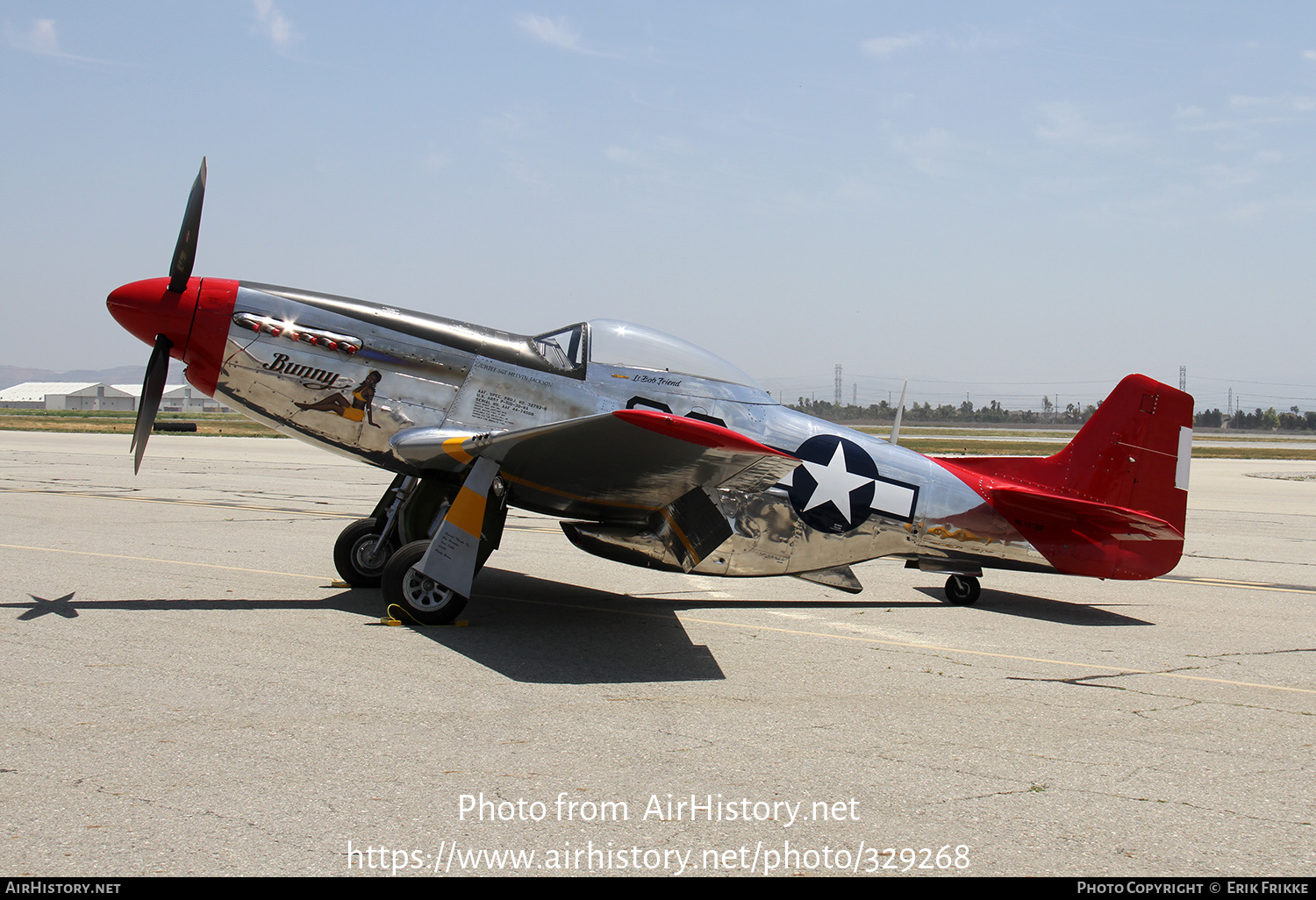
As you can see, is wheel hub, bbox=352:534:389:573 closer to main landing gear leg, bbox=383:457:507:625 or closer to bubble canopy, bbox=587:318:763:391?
main landing gear leg, bbox=383:457:507:625

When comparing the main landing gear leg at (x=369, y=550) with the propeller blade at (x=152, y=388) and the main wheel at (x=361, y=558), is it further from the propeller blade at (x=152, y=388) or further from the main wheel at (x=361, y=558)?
the propeller blade at (x=152, y=388)

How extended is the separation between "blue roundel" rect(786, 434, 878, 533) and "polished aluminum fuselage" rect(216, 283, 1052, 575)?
0.05 meters

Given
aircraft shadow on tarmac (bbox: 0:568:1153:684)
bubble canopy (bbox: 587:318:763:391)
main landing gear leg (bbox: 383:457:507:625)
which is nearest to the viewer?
aircraft shadow on tarmac (bbox: 0:568:1153:684)

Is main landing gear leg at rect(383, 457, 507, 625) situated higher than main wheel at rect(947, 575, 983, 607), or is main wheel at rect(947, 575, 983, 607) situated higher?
main landing gear leg at rect(383, 457, 507, 625)

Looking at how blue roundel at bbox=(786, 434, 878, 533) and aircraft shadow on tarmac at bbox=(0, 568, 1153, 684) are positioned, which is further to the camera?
blue roundel at bbox=(786, 434, 878, 533)

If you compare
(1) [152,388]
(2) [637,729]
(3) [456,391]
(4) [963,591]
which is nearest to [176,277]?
(1) [152,388]

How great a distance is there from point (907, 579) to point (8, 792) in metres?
8.76

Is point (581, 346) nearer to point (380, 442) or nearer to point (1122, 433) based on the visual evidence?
point (380, 442)

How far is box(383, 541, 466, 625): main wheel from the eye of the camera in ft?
22.2

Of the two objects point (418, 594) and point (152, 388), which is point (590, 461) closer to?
point (418, 594)

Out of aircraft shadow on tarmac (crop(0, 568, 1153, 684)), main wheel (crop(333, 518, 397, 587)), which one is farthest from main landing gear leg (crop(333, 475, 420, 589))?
aircraft shadow on tarmac (crop(0, 568, 1153, 684))

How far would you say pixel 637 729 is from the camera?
454 cm

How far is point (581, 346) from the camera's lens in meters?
7.61

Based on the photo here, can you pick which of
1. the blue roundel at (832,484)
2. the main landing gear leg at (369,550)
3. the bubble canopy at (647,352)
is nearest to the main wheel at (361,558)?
the main landing gear leg at (369,550)
